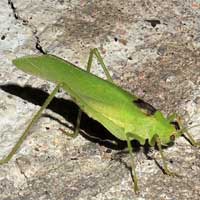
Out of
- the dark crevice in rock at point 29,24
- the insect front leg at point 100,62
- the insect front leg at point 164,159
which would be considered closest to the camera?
the insect front leg at point 164,159

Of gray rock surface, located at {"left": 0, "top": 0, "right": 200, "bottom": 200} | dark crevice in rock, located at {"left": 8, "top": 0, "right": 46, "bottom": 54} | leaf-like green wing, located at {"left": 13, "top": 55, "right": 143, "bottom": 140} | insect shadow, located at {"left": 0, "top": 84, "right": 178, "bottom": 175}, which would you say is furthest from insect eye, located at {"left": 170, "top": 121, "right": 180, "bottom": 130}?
dark crevice in rock, located at {"left": 8, "top": 0, "right": 46, "bottom": 54}

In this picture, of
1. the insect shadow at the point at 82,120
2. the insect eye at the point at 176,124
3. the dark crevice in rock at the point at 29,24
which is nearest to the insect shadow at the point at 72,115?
the insect shadow at the point at 82,120

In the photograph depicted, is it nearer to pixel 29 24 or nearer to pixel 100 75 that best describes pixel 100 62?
pixel 100 75

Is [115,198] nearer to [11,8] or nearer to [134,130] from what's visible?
[134,130]

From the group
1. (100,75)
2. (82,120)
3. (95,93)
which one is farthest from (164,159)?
(100,75)

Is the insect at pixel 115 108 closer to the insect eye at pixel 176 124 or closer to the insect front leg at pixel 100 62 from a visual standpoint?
the insect eye at pixel 176 124

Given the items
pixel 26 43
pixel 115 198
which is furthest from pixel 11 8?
pixel 115 198
